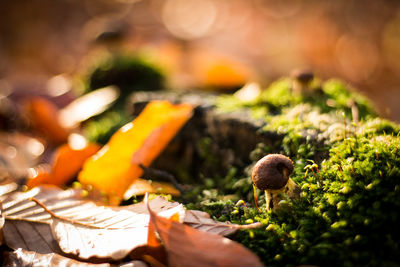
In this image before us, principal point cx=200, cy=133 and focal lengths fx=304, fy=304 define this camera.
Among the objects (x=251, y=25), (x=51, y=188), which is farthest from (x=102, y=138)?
(x=251, y=25)

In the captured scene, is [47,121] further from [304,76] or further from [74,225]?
[304,76]

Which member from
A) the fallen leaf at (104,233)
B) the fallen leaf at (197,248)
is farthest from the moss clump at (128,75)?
the fallen leaf at (197,248)

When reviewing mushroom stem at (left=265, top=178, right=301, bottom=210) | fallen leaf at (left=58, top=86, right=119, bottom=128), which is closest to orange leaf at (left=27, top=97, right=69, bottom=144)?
fallen leaf at (left=58, top=86, right=119, bottom=128)

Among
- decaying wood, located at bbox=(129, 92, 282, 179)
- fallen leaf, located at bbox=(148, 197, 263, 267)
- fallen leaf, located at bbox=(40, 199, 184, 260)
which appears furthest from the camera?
decaying wood, located at bbox=(129, 92, 282, 179)

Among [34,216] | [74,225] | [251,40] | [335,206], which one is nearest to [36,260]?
[74,225]

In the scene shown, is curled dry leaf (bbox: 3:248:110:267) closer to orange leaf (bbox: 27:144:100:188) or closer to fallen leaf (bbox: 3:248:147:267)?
fallen leaf (bbox: 3:248:147:267)
